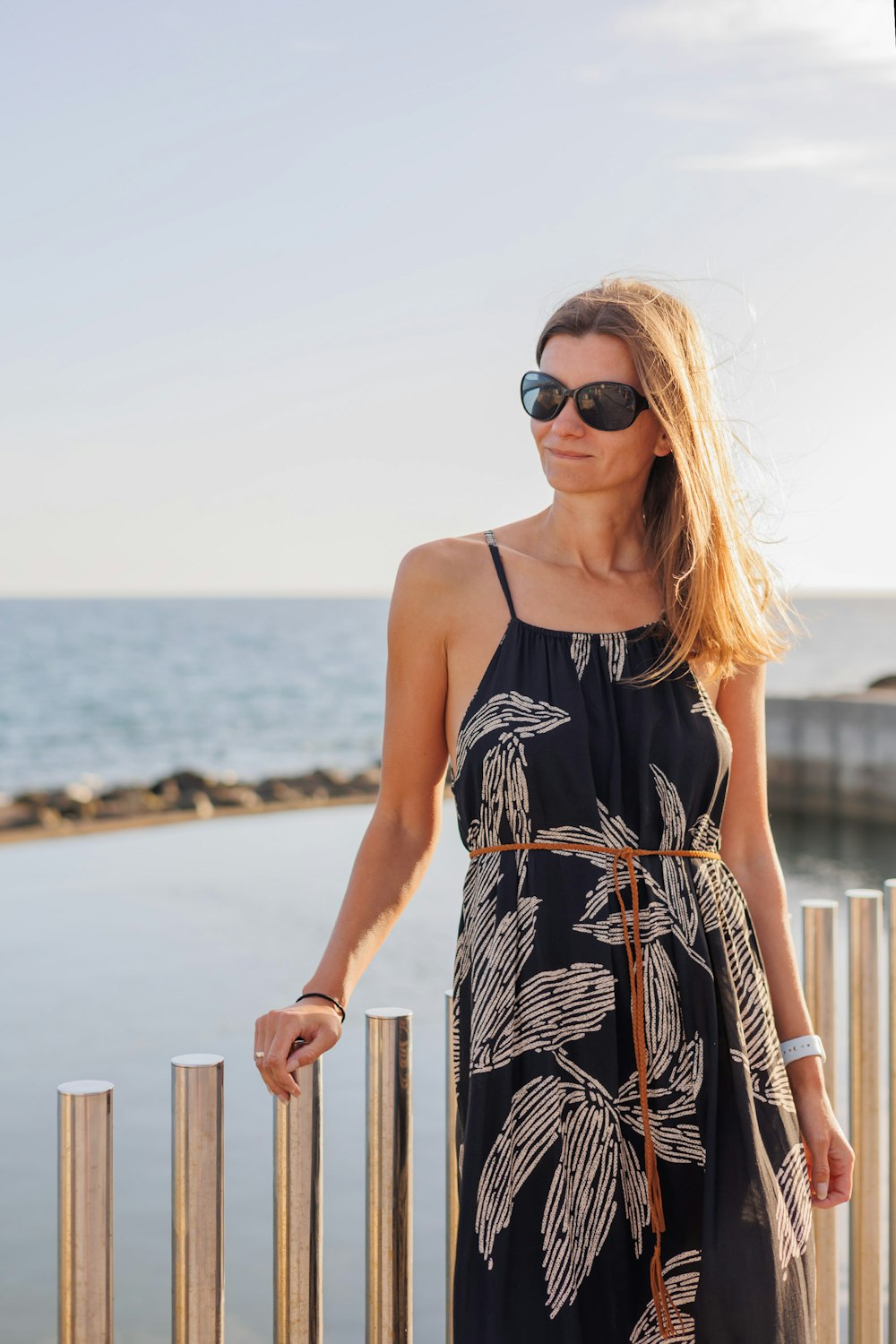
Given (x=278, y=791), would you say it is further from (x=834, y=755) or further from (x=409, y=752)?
(x=409, y=752)

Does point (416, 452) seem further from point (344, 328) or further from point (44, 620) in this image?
point (44, 620)

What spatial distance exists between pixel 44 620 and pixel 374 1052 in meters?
60.5

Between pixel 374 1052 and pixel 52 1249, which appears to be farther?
pixel 52 1249

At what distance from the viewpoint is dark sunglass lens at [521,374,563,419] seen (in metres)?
1.61

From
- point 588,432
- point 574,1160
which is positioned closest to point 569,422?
point 588,432

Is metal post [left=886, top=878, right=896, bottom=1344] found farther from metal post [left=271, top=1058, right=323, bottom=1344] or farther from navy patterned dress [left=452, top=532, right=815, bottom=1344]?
metal post [left=271, top=1058, right=323, bottom=1344]

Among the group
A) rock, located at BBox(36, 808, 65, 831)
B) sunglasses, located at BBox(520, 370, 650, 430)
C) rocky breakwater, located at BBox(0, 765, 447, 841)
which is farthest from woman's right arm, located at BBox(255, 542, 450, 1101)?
rock, located at BBox(36, 808, 65, 831)

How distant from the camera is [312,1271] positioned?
1521mm

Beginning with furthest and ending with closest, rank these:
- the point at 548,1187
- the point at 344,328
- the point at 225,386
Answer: the point at 225,386 < the point at 344,328 < the point at 548,1187

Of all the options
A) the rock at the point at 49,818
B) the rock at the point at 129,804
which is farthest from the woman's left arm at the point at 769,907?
the rock at the point at 129,804

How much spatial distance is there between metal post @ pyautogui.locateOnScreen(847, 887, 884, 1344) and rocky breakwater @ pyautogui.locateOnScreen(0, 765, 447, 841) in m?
14.0

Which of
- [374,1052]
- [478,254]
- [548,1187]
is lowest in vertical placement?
[548,1187]

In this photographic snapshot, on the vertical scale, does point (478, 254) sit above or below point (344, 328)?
below

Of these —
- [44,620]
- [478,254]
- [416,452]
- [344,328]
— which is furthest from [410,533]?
[478,254]
